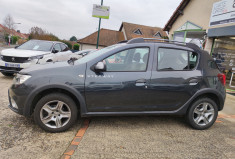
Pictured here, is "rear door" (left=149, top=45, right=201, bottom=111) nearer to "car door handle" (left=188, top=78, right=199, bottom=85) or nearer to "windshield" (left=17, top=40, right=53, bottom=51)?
"car door handle" (left=188, top=78, right=199, bottom=85)

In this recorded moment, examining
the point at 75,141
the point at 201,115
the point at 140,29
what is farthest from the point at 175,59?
the point at 140,29

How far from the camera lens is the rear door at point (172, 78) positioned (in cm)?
330

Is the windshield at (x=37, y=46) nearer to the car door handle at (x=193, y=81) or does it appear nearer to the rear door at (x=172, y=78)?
the rear door at (x=172, y=78)

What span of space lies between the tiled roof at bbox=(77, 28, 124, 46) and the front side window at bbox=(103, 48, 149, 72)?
31.2 m

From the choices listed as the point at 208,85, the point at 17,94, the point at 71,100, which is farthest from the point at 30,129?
the point at 208,85

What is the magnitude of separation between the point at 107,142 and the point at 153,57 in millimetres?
1719

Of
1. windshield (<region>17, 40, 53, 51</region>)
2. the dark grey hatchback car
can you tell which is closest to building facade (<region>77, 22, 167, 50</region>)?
windshield (<region>17, 40, 53, 51</region>)

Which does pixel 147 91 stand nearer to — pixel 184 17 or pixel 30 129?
pixel 30 129

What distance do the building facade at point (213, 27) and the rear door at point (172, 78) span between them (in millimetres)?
5710

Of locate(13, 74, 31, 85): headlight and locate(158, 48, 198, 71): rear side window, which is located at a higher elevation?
locate(158, 48, 198, 71): rear side window

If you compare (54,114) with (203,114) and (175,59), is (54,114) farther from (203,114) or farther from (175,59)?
(203,114)

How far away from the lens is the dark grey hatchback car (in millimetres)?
3008

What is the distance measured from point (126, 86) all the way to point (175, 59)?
115 cm

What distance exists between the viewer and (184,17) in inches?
458
